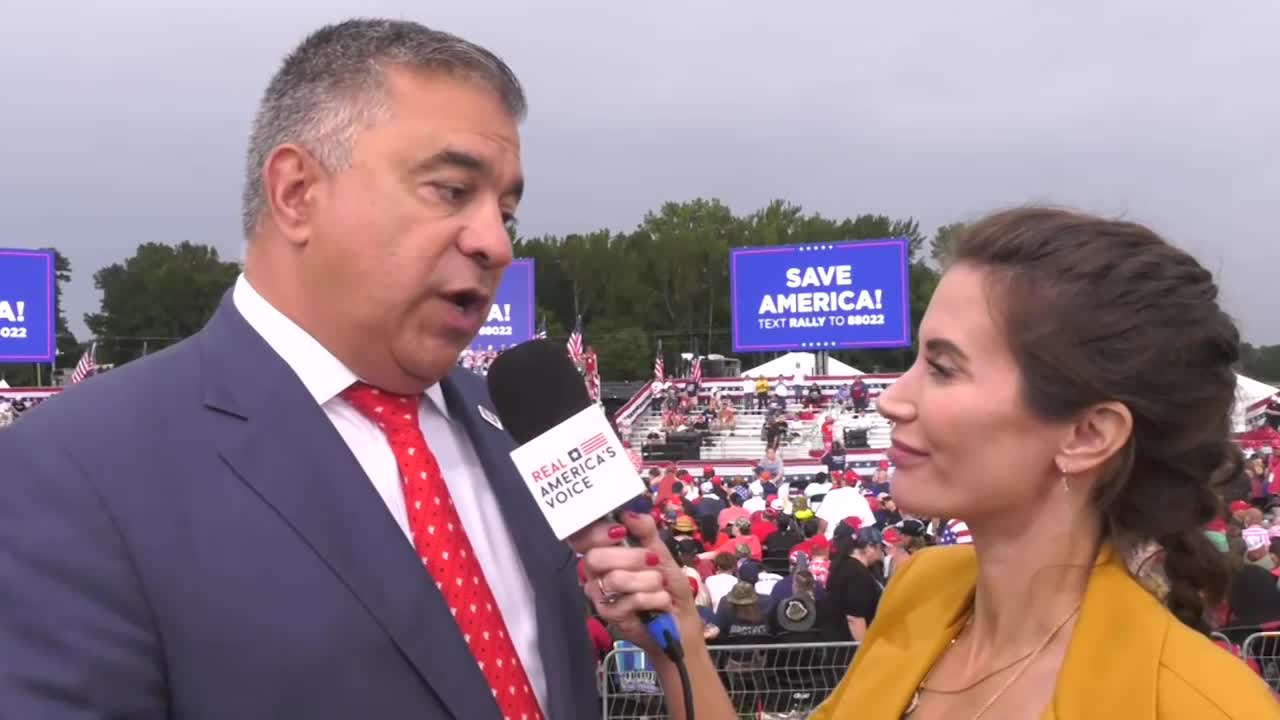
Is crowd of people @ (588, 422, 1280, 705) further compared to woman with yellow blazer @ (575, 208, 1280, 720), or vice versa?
crowd of people @ (588, 422, 1280, 705)

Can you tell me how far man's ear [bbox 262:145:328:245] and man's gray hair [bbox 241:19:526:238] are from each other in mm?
22

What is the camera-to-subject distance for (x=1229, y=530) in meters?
8.30

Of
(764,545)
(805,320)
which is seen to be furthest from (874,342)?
(764,545)

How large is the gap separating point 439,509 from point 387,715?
0.41 m

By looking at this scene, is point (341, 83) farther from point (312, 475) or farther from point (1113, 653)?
point (1113, 653)

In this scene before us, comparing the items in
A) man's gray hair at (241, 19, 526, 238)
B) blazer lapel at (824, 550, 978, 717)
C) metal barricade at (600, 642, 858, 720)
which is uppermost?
man's gray hair at (241, 19, 526, 238)

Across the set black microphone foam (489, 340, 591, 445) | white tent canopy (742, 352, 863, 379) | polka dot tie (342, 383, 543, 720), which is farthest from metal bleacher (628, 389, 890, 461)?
polka dot tie (342, 383, 543, 720)

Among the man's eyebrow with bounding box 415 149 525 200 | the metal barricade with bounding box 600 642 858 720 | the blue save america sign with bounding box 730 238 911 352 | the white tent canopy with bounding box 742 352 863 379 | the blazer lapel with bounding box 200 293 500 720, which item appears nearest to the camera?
the blazer lapel with bounding box 200 293 500 720

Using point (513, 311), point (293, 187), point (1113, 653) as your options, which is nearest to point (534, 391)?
point (293, 187)

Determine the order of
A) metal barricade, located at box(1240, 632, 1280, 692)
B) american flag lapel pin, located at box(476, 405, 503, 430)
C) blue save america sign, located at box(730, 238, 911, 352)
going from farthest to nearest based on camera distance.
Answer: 1. blue save america sign, located at box(730, 238, 911, 352)
2. metal barricade, located at box(1240, 632, 1280, 692)
3. american flag lapel pin, located at box(476, 405, 503, 430)

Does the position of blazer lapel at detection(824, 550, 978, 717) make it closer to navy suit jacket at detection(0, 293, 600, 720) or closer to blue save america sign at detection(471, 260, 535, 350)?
navy suit jacket at detection(0, 293, 600, 720)

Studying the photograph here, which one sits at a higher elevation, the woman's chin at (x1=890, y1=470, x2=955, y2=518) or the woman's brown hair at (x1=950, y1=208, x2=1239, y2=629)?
the woman's brown hair at (x1=950, y1=208, x2=1239, y2=629)

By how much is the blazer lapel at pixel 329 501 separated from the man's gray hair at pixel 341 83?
1.05 feet

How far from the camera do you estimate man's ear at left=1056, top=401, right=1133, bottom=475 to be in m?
2.24
